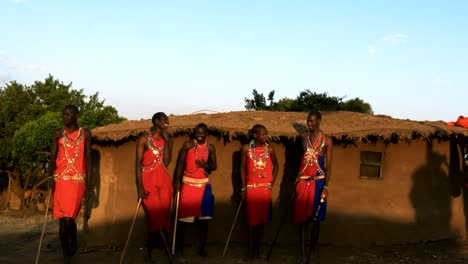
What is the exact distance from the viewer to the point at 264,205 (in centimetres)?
689

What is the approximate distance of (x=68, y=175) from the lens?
6.26 m

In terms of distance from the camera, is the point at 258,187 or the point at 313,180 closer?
the point at 313,180

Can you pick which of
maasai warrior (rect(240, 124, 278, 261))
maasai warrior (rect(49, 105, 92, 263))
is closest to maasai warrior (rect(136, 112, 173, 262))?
maasai warrior (rect(49, 105, 92, 263))

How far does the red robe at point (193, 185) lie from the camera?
22.5 feet

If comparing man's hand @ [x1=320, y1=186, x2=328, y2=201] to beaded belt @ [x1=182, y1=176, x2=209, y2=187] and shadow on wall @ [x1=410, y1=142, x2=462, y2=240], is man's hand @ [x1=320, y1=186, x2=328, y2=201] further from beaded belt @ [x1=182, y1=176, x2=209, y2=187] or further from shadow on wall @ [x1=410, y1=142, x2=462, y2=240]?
shadow on wall @ [x1=410, y1=142, x2=462, y2=240]

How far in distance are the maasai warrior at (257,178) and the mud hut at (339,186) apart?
28.6 inches

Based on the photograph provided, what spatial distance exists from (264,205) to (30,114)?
14.2 m

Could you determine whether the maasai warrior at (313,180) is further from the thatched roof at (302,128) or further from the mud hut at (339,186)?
the mud hut at (339,186)

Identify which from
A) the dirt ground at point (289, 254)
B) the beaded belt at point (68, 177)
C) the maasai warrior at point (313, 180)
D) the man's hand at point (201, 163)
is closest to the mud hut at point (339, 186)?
the dirt ground at point (289, 254)

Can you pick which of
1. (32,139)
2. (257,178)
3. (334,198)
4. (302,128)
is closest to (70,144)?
(257,178)

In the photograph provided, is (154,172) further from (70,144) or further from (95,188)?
(95,188)

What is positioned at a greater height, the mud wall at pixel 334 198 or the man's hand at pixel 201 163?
the man's hand at pixel 201 163

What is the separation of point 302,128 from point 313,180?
4.28 ft

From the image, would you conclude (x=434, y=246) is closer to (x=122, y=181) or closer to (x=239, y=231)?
(x=239, y=231)
